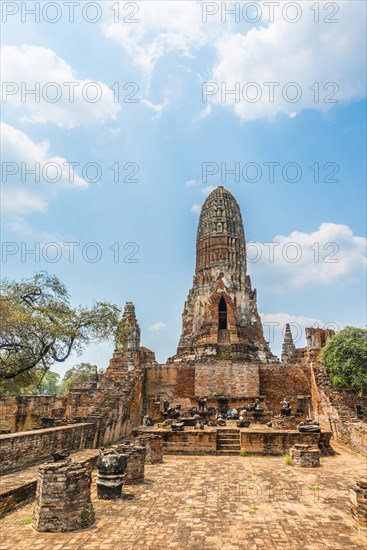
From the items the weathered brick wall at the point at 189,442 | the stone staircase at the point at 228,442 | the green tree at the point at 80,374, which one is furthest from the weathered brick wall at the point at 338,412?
the green tree at the point at 80,374

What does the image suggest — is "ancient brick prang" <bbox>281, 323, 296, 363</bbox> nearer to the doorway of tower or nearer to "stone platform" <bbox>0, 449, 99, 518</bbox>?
the doorway of tower

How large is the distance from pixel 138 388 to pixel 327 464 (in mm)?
11929

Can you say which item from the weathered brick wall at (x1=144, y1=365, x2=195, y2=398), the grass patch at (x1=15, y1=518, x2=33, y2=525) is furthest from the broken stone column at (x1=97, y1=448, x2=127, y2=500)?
the weathered brick wall at (x1=144, y1=365, x2=195, y2=398)

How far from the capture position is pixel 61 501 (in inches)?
230

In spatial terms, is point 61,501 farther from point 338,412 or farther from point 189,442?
point 338,412

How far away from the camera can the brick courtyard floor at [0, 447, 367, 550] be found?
207 inches

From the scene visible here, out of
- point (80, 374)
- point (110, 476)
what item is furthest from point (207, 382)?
point (80, 374)

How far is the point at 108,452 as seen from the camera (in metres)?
7.91

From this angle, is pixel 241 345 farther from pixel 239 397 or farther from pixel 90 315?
pixel 90 315

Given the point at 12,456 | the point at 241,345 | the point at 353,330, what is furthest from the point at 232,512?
the point at 241,345

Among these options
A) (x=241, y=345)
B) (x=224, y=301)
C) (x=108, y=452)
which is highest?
(x=224, y=301)

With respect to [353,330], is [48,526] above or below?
below

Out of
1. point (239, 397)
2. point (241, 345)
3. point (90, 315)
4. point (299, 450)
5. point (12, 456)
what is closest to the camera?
point (12, 456)

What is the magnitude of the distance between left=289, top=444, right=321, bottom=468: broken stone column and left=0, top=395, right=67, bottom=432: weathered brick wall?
37.0 ft
